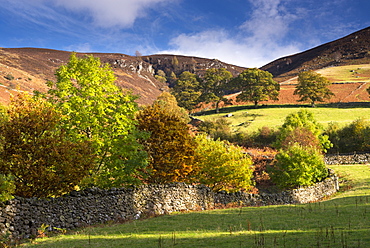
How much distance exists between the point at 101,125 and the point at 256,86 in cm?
7835

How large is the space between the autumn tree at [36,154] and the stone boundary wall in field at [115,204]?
3.82 feet

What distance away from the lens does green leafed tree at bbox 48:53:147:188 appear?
21734 mm

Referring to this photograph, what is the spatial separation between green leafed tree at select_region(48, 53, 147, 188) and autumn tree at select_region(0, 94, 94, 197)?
11.3 feet

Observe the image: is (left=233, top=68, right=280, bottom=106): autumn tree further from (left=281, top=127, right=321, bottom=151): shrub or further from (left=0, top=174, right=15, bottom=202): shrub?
(left=0, top=174, right=15, bottom=202): shrub

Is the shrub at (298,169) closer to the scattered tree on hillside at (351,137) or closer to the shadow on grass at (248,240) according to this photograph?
the scattered tree on hillside at (351,137)

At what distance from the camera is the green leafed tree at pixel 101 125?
2173cm

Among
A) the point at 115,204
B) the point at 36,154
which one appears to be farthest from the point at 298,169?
the point at 36,154

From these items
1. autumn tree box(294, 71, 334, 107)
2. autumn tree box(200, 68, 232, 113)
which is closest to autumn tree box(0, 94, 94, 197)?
autumn tree box(294, 71, 334, 107)

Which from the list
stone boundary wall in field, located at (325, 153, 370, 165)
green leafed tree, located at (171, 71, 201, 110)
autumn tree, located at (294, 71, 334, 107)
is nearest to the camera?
stone boundary wall in field, located at (325, 153, 370, 165)

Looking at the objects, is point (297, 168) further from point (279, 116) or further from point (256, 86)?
point (256, 86)

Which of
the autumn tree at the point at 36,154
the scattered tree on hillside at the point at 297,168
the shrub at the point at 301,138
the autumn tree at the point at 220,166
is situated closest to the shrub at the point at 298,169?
the scattered tree on hillside at the point at 297,168

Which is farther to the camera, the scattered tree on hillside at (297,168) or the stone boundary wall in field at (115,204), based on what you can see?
the scattered tree on hillside at (297,168)

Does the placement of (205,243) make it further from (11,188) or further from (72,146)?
(72,146)

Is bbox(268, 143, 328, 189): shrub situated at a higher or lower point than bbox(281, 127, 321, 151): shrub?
lower
